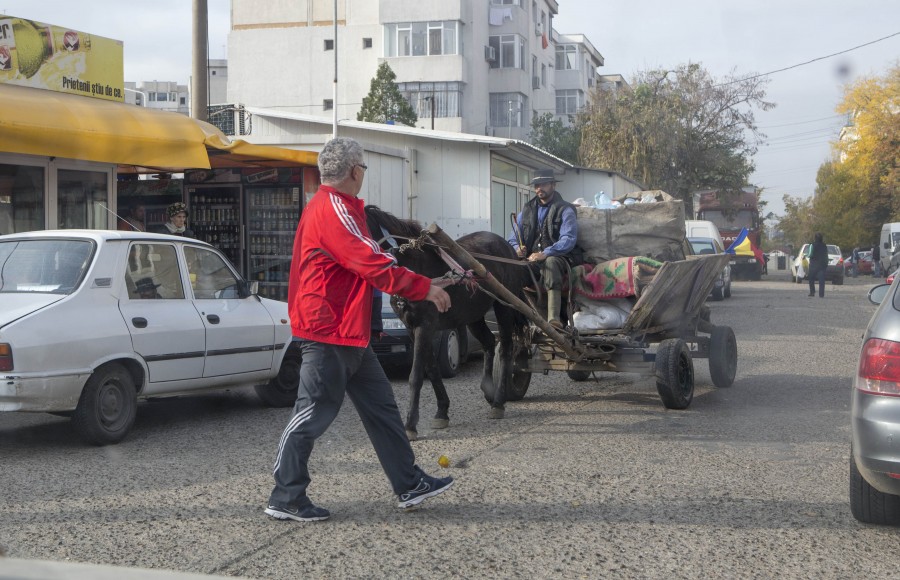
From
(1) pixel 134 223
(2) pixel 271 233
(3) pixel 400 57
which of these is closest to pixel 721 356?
(1) pixel 134 223

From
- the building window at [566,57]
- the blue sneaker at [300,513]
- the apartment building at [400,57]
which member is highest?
the building window at [566,57]

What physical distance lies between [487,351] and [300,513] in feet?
14.2

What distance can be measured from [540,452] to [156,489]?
8.97 feet

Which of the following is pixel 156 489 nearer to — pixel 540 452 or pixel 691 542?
pixel 540 452

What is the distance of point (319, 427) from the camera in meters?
5.43

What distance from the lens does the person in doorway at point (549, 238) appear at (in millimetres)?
9367

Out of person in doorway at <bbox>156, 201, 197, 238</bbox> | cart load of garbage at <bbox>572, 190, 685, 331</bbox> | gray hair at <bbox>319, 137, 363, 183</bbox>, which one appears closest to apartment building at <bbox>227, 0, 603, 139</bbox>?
person in doorway at <bbox>156, 201, 197, 238</bbox>

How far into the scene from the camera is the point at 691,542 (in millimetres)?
5121

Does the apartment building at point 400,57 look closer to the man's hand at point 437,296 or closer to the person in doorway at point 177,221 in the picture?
the person in doorway at point 177,221

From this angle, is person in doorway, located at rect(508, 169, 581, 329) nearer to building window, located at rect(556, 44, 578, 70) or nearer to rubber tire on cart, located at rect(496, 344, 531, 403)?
rubber tire on cart, located at rect(496, 344, 531, 403)

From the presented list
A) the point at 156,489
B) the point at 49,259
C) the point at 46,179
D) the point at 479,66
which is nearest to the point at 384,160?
the point at 46,179

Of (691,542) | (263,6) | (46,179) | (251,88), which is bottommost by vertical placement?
(691,542)

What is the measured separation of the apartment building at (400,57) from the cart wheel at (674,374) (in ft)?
128

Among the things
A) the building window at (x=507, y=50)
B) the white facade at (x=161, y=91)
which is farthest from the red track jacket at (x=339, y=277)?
the white facade at (x=161, y=91)
